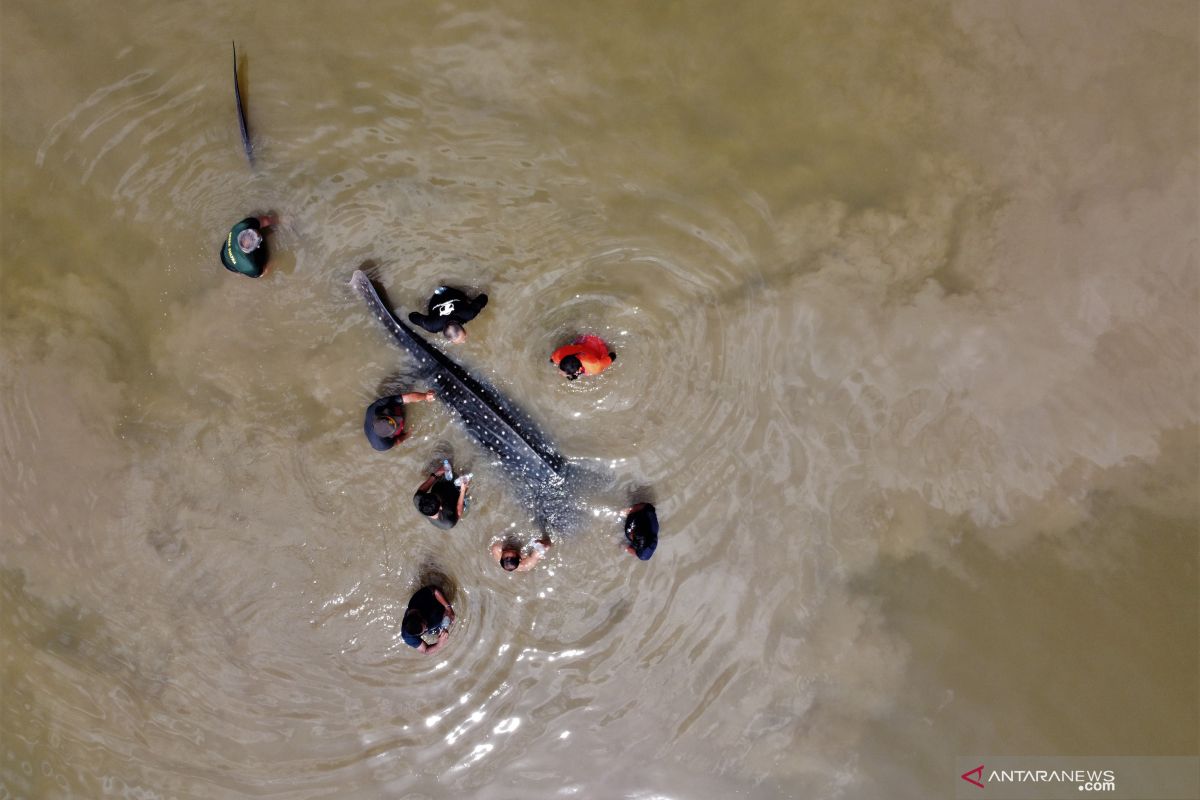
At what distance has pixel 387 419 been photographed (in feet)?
17.5

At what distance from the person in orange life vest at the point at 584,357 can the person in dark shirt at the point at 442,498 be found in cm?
138

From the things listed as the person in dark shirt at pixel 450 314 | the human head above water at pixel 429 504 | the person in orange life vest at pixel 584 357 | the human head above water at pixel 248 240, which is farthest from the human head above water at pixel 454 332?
the human head above water at pixel 248 240

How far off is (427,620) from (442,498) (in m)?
1.05

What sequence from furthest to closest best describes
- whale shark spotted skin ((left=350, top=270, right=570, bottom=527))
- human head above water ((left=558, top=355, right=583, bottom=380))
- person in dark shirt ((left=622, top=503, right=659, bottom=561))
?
1. whale shark spotted skin ((left=350, top=270, right=570, bottom=527))
2. person in dark shirt ((left=622, top=503, right=659, bottom=561))
3. human head above water ((left=558, top=355, right=583, bottom=380))

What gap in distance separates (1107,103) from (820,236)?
8.82 ft

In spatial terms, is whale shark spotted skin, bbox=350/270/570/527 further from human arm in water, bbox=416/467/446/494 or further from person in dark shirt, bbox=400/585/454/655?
person in dark shirt, bbox=400/585/454/655

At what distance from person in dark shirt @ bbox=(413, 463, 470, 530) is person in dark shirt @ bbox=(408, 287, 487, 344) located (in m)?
1.20

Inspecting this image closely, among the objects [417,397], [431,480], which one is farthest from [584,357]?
[431,480]

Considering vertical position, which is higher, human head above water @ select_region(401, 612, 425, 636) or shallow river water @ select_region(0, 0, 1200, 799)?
shallow river water @ select_region(0, 0, 1200, 799)

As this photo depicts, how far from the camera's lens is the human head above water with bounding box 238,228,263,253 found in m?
5.32

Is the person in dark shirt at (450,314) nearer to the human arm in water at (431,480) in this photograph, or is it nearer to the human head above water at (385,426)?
the human head above water at (385,426)

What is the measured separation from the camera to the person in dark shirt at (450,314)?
17.7ft
